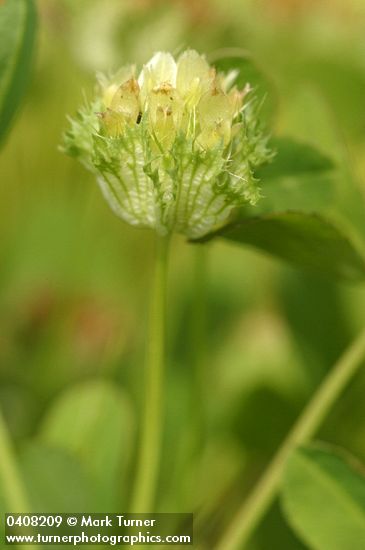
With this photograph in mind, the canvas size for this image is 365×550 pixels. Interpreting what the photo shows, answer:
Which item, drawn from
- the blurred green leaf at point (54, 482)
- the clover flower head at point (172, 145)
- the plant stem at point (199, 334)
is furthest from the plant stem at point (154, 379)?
the plant stem at point (199, 334)

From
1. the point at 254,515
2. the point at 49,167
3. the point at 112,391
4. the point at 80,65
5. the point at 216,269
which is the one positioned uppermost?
the point at 80,65

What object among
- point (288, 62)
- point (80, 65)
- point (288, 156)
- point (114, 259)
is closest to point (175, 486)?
point (288, 156)

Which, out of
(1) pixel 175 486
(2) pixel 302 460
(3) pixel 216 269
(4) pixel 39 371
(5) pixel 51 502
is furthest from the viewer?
(3) pixel 216 269

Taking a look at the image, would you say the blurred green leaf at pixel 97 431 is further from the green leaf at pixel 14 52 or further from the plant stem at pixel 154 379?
the green leaf at pixel 14 52

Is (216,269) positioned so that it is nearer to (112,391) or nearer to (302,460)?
(112,391)

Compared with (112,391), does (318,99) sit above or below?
above

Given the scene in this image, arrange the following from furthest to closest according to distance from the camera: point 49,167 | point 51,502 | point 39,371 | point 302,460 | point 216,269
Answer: point 49,167
point 216,269
point 39,371
point 51,502
point 302,460

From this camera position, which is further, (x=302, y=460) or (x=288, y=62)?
(x=288, y=62)
